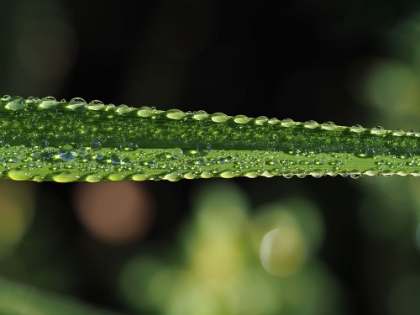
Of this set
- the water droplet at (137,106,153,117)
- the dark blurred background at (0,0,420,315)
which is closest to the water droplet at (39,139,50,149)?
the water droplet at (137,106,153,117)

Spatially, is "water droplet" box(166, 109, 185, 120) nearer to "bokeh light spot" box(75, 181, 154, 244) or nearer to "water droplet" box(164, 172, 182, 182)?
"water droplet" box(164, 172, 182, 182)

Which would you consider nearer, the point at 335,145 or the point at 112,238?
the point at 335,145

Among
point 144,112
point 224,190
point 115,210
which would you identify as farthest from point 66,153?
point 115,210

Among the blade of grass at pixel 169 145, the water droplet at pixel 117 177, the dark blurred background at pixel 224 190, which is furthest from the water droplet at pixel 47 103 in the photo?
the dark blurred background at pixel 224 190

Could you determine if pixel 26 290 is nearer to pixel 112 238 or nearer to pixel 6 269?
pixel 6 269

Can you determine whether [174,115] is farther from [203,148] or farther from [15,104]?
[15,104]

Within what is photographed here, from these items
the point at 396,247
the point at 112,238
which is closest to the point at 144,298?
the point at 112,238
